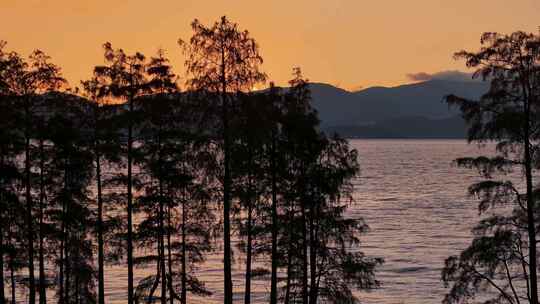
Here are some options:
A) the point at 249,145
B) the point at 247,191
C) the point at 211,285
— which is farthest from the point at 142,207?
the point at 211,285

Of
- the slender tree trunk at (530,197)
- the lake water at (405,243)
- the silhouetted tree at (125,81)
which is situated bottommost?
the lake water at (405,243)

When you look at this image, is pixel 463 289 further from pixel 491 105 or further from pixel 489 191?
pixel 491 105

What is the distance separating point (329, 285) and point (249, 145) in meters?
9.50

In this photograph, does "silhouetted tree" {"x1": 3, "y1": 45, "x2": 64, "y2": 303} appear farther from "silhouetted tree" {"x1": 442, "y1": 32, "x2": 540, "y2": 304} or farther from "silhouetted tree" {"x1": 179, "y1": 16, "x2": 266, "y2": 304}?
"silhouetted tree" {"x1": 442, "y1": 32, "x2": 540, "y2": 304}

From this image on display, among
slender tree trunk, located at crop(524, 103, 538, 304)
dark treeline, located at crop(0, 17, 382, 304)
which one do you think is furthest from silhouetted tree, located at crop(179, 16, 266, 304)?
slender tree trunk, located at crop(524, 103, 538, 304)

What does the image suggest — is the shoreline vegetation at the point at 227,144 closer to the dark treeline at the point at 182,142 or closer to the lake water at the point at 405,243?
the dark treeline at the point at 182,142

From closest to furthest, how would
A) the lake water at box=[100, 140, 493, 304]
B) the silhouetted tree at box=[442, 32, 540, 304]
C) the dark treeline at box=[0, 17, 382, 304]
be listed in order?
the silhouetted tree at box=[442, 32, 540, 304], the dark treeline at box=[0, 17, 382, 304], the lake water at box=[100, 140, 493, 304]

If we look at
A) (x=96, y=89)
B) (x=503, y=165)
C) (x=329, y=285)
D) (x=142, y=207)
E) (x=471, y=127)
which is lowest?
(x=329, y=285)

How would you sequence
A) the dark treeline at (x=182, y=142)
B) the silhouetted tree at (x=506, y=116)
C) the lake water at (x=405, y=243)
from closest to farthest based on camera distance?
the silhouetted tree at (x=506, y=116) < the dark treeline at (x=182, y=142) < the lake water at (x=405, y=243)

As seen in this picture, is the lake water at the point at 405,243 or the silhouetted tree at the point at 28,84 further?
the lake water at the point at 405,243

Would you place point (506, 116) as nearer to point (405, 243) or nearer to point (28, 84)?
point (28, 84)

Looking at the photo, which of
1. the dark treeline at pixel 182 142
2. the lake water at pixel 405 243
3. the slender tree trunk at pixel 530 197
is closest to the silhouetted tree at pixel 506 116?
the slender tree trunk at pixel 530 197

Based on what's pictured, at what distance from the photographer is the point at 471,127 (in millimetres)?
21453

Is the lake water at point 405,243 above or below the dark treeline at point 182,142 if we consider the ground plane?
below
